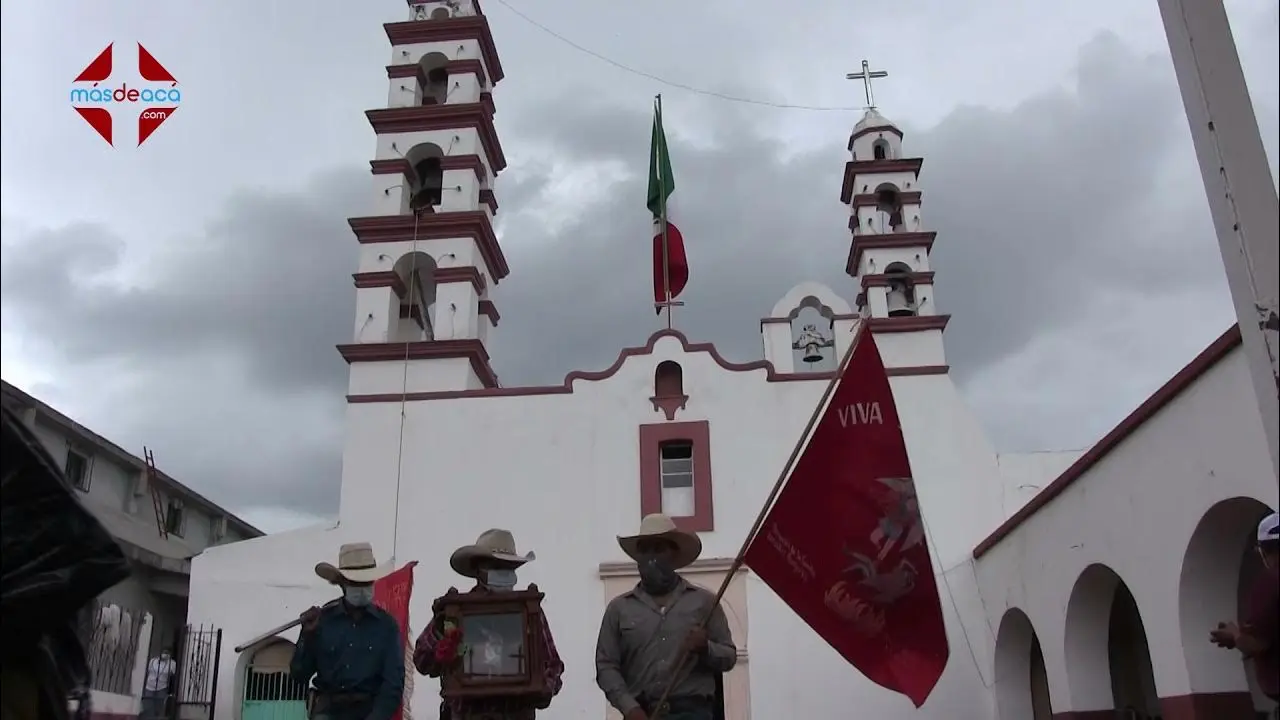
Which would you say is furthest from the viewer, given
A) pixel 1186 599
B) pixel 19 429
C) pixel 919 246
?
pixel 919 246

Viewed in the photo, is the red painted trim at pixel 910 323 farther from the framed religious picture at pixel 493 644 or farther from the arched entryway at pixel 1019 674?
the framed religious picture at pixel 493 644

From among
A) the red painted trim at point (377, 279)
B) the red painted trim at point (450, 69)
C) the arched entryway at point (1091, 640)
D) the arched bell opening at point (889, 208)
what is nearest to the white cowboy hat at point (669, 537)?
the arched entryway at point (1091, 640)

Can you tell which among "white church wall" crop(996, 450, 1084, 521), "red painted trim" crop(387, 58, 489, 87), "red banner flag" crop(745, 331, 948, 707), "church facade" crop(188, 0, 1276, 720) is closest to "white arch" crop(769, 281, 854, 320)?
"church facade" crop(188, 0, 1276, 720)

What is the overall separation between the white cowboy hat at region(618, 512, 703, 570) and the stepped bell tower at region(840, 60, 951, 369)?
9492mm

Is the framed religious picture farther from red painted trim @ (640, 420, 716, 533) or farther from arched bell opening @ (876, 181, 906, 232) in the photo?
arched bell opening @ (876, 181, 906, 232)

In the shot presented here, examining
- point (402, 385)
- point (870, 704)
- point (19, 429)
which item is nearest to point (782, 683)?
point (870, 704)

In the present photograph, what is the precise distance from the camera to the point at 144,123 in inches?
302

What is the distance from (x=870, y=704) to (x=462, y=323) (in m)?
7.07

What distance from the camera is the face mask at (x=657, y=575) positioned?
15.8 feet

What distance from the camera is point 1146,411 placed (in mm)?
6949

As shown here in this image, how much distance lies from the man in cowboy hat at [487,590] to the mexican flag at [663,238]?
10.1m

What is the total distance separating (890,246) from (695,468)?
189 inches

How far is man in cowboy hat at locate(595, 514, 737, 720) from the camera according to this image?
4.57 meters

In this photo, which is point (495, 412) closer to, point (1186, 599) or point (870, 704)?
point (870, 704)
